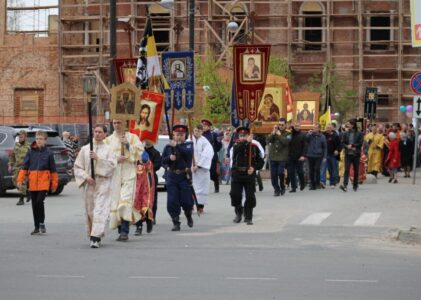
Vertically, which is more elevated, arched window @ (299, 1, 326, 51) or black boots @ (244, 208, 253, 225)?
arched window @ (299, 1, 326, 51)

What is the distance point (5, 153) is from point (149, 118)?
989 centimetres

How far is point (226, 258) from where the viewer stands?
15.3m

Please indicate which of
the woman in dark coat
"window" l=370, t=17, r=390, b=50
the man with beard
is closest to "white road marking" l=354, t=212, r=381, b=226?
→ the man with beard

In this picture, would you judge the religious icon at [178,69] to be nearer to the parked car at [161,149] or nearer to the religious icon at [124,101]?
the religious icon at [124,101]

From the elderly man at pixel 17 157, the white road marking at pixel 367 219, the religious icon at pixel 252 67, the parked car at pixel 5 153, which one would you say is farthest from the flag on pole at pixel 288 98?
the white road marking at pixel 367 219

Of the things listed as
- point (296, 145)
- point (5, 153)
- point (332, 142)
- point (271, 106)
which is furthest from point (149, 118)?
point (271, 106)

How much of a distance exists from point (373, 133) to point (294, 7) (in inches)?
806

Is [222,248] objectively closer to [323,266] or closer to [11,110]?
[323,266]

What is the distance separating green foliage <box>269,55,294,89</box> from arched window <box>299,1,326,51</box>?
266 centimetres

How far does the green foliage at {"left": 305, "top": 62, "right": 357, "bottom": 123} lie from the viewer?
54.7 meters

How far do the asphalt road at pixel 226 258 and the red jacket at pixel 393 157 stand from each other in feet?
40.6

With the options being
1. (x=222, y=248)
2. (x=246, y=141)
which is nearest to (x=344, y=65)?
(x=246, y=141)

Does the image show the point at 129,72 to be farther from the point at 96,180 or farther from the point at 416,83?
the point at 416,83

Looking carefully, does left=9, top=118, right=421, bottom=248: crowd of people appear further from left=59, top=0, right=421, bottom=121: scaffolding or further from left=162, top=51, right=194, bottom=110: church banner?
left=59, top=0, right=421, bottom=121: scaffolding
